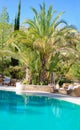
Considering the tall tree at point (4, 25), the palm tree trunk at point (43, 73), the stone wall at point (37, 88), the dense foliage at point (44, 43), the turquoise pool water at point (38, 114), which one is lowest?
the turquoise pool water at point (38, 114)

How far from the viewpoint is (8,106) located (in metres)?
15.4

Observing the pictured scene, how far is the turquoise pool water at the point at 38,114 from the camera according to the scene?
10.8 metres

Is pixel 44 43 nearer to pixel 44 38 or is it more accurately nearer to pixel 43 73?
pixel 44 38

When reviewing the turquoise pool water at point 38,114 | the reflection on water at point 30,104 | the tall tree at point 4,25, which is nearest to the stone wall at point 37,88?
the reflection on water at point 30,104

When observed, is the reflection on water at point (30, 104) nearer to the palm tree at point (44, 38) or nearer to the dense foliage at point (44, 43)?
the dense foliage at point (44, 43)

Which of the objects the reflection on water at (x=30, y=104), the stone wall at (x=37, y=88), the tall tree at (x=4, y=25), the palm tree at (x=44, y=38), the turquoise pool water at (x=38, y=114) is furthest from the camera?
the tall tree at (x=4, y=25)

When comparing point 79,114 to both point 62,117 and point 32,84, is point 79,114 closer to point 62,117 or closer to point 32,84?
point 62,117

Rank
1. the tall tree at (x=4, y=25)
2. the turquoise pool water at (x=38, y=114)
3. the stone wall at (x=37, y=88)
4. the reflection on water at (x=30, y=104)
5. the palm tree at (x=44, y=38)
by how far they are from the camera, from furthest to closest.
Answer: the tall tree at (x=4, y=25), the palm tree at (x=44, y=38), the stone wall at (x=37, y=88), the reflection on water at (x=30, y=104), the turquoise pool water at (x=38, y=114)

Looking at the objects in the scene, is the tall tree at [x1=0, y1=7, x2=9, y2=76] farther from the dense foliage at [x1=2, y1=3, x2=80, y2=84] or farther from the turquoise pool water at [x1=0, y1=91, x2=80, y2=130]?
the turquoise pool water at [x1=0, y1=91, x2=80, y2=130]

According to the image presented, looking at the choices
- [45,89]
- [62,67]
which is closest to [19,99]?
[45,89]

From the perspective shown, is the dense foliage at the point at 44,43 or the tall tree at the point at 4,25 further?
the tall tree at the point at 4,25

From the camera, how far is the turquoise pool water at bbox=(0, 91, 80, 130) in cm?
1084

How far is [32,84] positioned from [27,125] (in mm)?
12129

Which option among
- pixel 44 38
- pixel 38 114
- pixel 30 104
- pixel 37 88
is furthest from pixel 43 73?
pixel 38 114
